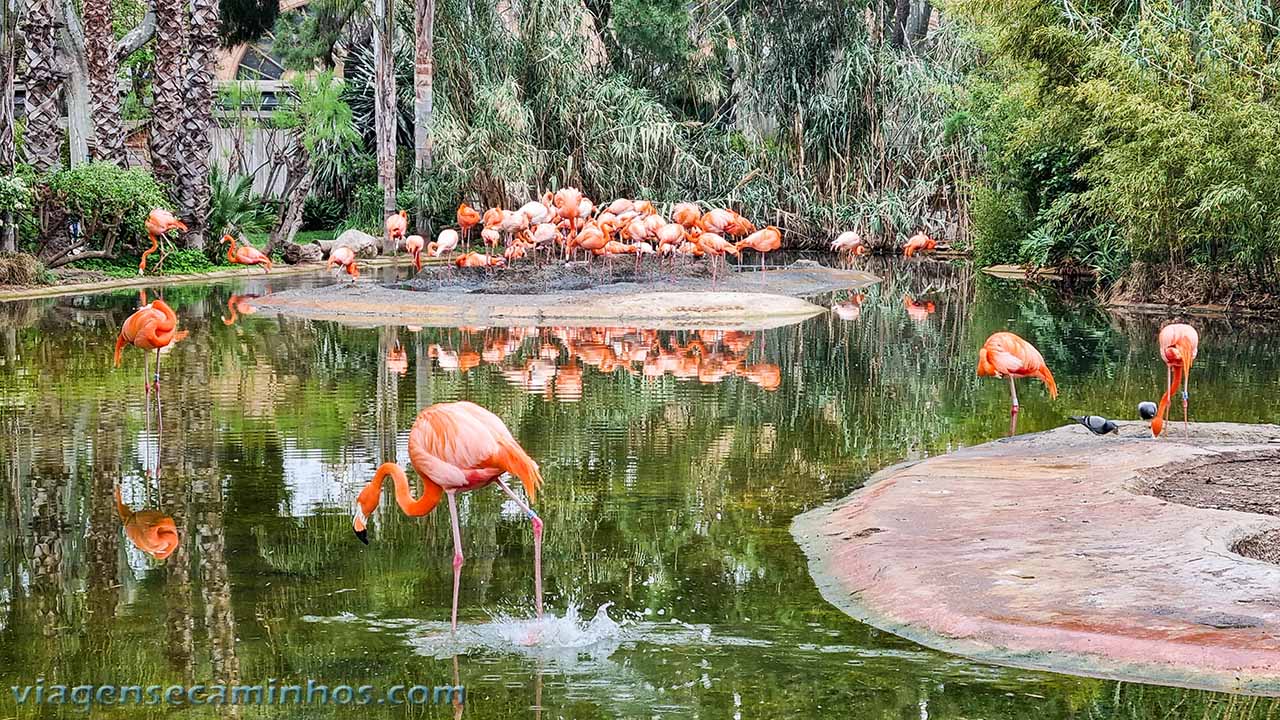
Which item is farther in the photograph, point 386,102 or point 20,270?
point 386,102

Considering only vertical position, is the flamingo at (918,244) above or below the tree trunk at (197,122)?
below

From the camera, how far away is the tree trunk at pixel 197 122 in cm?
2242

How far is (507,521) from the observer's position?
23.0 feet

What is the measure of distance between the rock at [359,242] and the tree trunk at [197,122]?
3.47 meters

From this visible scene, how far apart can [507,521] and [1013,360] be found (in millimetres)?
4074

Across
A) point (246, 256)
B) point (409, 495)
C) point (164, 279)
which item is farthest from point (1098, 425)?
point (164, 279)

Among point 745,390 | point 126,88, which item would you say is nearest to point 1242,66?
point 745,390

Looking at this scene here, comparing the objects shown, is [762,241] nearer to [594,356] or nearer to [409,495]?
[594,356]

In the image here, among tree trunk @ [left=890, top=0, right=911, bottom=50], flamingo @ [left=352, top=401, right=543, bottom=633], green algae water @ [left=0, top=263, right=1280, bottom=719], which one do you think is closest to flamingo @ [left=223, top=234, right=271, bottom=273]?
green algae water @ [left=0, top=263, right=1280, bottom=719]

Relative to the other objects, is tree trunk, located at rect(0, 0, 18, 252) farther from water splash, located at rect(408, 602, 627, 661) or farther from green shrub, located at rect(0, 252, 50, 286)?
water splash, located at rect(408, 602, 627, 661)

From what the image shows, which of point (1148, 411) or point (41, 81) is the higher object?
point (41, 81)

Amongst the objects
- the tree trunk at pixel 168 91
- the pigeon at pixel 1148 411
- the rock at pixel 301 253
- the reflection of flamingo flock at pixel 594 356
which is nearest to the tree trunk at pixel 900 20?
the rock at pixel 301 253

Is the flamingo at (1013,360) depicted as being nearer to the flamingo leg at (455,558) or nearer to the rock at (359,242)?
the flamingo leg at (455,558)

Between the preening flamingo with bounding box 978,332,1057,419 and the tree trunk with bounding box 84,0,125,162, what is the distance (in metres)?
15.2
